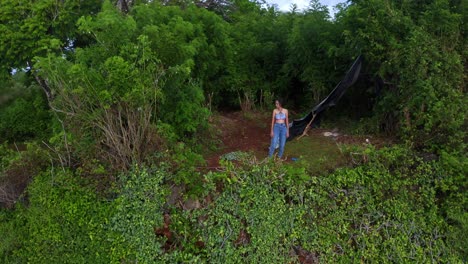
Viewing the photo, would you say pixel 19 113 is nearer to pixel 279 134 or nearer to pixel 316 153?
pixel 279 134

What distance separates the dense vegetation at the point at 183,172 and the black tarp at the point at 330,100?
81cm

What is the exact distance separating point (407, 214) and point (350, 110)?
13.8 ft

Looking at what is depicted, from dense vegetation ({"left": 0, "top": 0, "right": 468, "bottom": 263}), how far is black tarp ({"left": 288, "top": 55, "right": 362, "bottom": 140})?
815 millimetres

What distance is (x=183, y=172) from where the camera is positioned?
5.73 meters

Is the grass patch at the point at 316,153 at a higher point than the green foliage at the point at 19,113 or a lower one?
lower

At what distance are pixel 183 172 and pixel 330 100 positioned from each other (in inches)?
183

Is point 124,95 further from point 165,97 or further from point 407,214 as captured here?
point 407,214

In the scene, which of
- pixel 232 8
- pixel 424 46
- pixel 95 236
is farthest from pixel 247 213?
pixel 232 8

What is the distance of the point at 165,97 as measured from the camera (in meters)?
6.79

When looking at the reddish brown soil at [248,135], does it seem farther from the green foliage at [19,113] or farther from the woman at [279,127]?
the green foliage at [19,113]

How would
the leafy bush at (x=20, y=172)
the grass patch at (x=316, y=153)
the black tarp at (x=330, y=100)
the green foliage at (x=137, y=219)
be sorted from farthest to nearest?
the black tarp at (x=330, y=100) → the grass patch at (x=316, y=153) → the leafy bush at (x=20, y=172) → the green foliage at (x=137, y=219)

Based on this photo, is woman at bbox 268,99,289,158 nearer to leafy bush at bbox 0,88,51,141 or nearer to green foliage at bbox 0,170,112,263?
green foliage at bbox 0,170,112,263

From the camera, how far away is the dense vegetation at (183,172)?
557 centimetres

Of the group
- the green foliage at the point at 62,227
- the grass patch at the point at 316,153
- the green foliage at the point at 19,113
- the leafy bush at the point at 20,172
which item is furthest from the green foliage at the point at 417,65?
the green foliage at the point at 19,113
